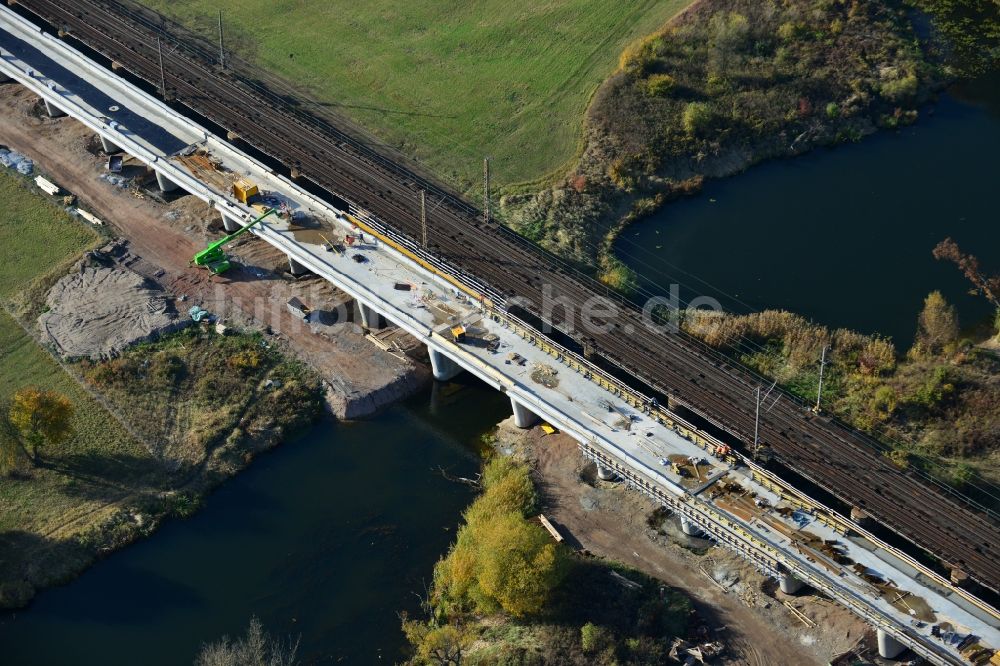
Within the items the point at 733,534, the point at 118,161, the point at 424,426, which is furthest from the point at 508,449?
the point at 118,161

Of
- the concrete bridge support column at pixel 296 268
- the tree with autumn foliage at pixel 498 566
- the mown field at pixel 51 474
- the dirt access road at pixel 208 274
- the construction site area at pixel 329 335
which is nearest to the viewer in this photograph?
the tree with autumn foliage at pixel 498 566

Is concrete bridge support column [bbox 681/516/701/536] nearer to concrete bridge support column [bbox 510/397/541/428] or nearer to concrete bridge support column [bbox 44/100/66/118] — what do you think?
concrete bridge support column [bbox 510/397/541/428]

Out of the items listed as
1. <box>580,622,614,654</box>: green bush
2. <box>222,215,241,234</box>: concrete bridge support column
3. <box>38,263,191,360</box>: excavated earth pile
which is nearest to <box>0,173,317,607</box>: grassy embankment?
<box>38,263,191,360</box>: excavated earth pile

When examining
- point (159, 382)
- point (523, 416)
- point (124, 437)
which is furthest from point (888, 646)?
point (159, 382)

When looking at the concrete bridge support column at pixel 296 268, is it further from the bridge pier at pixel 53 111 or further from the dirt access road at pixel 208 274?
the bridge pier at pixel 53 111

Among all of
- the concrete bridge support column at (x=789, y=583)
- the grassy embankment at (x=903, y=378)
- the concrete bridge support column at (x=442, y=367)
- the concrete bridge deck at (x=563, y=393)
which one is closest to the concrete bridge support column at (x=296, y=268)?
the concrete bridge deck at (x=563, y=393)

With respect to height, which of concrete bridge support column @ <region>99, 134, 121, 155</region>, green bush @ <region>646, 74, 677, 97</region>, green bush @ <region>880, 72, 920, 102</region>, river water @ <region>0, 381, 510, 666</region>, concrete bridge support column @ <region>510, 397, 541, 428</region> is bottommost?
river water @ <region>0, 381, 510, 666</region>
